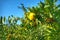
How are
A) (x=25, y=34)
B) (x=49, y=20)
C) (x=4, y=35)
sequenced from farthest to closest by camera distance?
(x=4, y=35) → (x=25, y=34) → (x=49, y=20)

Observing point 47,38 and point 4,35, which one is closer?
point 47,38

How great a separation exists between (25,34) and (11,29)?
107 centimetres

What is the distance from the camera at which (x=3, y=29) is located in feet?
24.8

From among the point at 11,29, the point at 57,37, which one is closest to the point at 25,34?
the point at 11,29

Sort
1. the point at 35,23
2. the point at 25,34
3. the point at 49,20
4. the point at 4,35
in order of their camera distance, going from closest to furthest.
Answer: the point at 49,20, the point at 35,23, the point at 25,34, the point at 4,35

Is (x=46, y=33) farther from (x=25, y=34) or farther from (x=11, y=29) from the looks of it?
(x=11, y=29)

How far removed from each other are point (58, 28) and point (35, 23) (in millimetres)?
756

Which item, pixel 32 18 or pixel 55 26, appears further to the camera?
pixel 32 18

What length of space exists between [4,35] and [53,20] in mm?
2795

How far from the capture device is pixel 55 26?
5027mm

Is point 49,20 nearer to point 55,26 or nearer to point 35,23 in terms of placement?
point 55,26

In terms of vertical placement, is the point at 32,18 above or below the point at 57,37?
above

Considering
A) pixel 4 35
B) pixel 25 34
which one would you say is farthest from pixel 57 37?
pixel 4 35

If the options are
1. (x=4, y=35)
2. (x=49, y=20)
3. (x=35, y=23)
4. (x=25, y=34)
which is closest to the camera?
(x=49, y=20)
